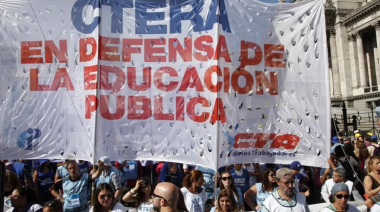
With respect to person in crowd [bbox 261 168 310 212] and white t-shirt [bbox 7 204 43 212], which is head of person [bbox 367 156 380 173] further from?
white t-shirt [bbox 7 204 43 212]

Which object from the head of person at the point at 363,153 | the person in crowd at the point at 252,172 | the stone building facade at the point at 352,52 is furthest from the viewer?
the stone building facade at the point at 352,52

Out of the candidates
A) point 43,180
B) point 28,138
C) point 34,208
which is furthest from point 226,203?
point 43,180

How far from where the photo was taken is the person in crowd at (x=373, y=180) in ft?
14.5

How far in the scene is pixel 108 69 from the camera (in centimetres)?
462

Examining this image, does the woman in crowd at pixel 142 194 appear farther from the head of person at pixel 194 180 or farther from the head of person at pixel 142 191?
the head of person at pixel 194 180

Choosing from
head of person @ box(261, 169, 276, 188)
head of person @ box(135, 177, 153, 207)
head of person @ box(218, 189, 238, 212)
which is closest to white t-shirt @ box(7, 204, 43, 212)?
head of person @ box(135, 177, 153, 207)

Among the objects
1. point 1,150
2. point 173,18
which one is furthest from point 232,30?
point 1,150

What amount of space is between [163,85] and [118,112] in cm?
73

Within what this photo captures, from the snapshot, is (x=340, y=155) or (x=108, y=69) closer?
(x=108, y=69)

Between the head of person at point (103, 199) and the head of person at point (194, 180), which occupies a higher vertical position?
the head of person at point (194, 180)

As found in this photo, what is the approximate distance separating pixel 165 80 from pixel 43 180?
3.35 m

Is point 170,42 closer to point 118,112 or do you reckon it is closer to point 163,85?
point 163,85

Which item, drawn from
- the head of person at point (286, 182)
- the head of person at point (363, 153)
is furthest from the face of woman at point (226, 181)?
the head of person at point (363, 153)

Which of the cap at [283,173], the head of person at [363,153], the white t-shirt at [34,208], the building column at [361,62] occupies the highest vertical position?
the building column at [361,62]
